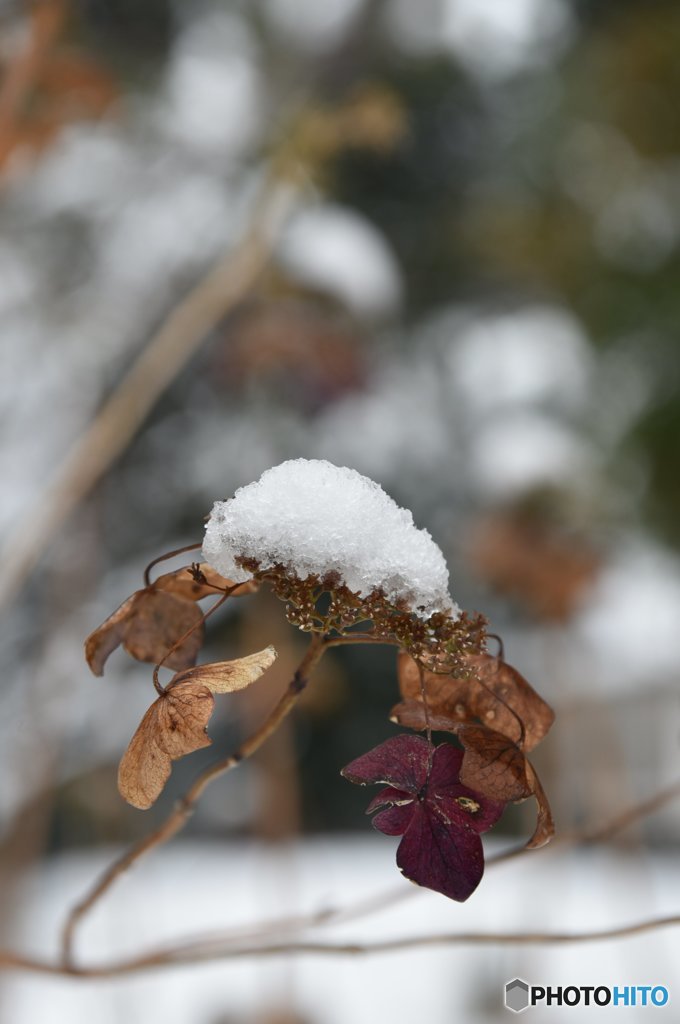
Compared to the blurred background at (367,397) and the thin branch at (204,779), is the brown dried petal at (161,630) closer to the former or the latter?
the thin branch at (204,779)

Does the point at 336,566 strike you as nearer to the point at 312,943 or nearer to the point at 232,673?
the point at 232,673

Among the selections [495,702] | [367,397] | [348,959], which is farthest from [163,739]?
[348,959]

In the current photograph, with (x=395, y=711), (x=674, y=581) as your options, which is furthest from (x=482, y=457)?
(x=395, y=711)

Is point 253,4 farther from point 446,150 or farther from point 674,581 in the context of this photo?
point 674,581

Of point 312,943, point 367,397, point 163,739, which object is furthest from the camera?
point 367,397

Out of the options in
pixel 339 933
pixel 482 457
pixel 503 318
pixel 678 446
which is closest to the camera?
pixel 339 933

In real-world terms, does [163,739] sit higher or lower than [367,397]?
lower
